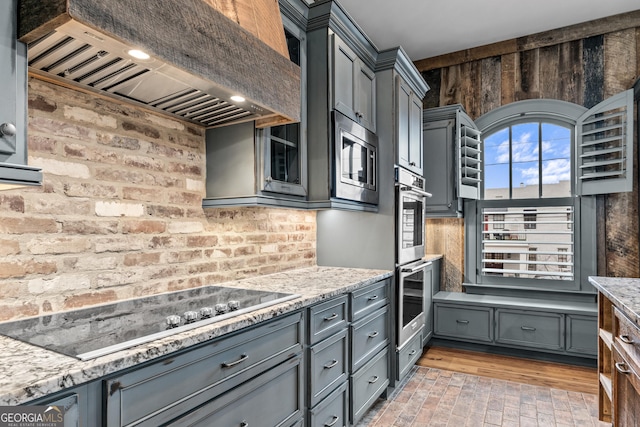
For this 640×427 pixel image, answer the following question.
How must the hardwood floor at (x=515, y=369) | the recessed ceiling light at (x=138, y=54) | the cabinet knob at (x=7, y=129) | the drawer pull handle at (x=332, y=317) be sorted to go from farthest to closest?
1. the hardwood floor at (x=515, y=369)
2. the drawer pull handle at (x=332, y=317)
3. the recessed ceiling light at (x=138, y=54)
4. the cabinet knob at (x=7, y=129)

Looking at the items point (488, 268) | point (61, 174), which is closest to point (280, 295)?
point (61, 174)

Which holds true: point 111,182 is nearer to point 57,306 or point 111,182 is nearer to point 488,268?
point 57,306

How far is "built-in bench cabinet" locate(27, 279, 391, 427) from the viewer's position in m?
Result: 1.01

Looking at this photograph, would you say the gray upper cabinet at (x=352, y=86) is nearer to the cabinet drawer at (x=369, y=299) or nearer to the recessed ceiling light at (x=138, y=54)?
the cabinet drawer at (x=369, y=299)

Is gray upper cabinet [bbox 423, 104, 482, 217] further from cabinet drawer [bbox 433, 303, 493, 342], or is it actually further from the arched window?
cabinet drawer [bbox 433, 303, 493, 342]

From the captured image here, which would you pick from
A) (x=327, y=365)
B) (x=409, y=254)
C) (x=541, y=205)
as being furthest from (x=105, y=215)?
(x=541, y=205)

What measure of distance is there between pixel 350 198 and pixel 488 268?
2422 millimetres

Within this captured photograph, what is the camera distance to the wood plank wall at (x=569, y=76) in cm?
361

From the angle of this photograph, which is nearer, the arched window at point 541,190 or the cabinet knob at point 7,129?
the cabinet knob at point 7,129

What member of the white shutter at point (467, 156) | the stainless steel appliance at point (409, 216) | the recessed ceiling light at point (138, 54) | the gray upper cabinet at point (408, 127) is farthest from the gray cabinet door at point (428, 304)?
the recessed ceiling light at point (138, 54)

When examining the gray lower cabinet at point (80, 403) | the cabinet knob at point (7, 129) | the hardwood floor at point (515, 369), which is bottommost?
the hardwood floor at point (515, 369)

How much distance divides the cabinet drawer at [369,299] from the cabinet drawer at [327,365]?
0.17 meters

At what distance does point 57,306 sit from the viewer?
1.46 m
